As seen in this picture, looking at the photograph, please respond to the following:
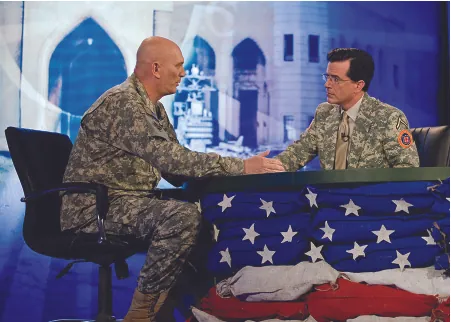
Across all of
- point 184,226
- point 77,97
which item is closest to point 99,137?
point 184,226

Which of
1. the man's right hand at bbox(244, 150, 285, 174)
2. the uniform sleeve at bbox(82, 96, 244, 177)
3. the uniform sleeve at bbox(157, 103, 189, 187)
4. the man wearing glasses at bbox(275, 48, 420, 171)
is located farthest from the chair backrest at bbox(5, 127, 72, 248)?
the man wearing glasses at bbox(275, 48, 420, 171)

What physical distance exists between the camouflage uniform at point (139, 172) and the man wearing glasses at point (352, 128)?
87 centimetres

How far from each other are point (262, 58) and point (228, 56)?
0.28m

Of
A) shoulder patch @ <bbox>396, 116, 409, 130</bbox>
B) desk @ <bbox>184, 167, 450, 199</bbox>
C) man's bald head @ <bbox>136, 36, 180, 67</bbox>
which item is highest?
man's bald head @ <bbox>136, 36, 180, 67</bbox>

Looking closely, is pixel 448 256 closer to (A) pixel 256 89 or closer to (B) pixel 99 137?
(B) pixel 99 137

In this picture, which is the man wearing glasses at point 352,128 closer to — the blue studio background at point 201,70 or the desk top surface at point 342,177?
the desk top surface at point 342,177

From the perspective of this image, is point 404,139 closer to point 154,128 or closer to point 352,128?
point 352,128

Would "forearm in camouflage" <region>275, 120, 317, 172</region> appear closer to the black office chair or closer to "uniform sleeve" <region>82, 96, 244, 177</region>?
"uniform sleeve" <region>82, 96, 244, 177</region>

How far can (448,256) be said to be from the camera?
242cm

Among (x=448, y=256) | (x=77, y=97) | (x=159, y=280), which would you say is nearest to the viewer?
(x=448, y=256)

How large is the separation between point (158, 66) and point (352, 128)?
1.11 metres

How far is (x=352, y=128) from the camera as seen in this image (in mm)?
3406

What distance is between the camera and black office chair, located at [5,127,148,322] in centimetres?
276

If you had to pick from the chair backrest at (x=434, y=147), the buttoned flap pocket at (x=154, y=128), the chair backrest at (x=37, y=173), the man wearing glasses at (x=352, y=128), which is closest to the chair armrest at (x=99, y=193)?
the chair backrest at (x=37, y=173)
